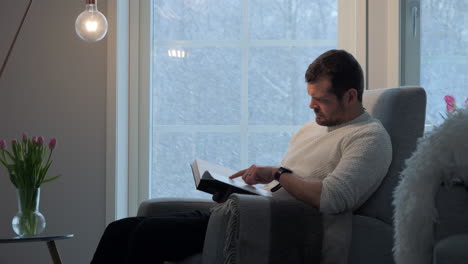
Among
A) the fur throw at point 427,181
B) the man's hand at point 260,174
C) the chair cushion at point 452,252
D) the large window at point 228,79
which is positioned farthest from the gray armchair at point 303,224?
the large window at point 228,79

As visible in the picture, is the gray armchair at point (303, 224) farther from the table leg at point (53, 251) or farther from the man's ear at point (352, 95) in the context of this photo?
the table leg at point (53, 251)

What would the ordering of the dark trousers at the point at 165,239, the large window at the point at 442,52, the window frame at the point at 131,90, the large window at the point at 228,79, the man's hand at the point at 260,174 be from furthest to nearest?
the large window at the point at 228,79, the window frame at the point at 131,90, the large window at the point at 442,52, the man's hand at the point at 260,174, the dark trousers at the point at 165,239

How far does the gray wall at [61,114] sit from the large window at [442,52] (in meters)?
1.66

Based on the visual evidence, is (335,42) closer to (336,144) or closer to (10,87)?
(336,144)

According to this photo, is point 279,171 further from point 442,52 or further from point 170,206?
point 442,52

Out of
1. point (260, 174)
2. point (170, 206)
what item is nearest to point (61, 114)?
point (170, 206)

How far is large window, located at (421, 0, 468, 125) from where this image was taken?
3137 mm

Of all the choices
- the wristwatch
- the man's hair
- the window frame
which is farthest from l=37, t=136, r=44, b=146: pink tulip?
the man's hair

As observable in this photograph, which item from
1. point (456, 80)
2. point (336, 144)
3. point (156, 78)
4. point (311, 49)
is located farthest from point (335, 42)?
point (336, 144)

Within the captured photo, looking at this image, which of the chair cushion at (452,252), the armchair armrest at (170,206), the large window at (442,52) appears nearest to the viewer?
the chair cushion at (452,252)

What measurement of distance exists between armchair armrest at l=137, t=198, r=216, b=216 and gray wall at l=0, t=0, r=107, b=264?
1093 millimetres

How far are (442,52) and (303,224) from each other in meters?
1.71

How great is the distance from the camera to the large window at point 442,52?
3.14 meters

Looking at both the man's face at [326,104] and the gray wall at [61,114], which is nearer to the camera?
the man's face at [326,104]
